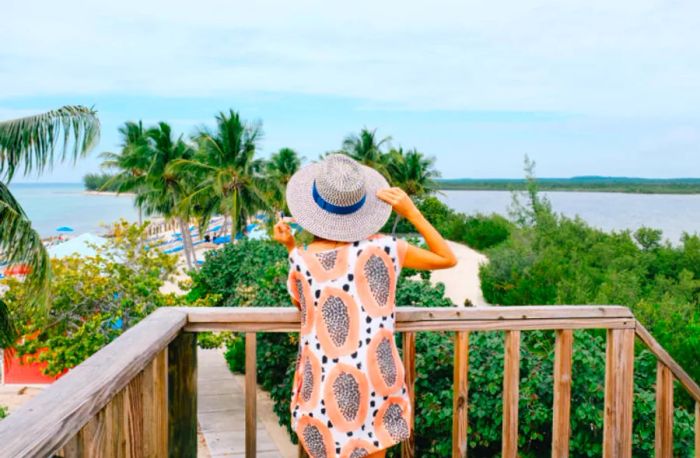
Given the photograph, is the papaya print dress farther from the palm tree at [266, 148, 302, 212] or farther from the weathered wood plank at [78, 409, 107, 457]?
the palm tree at [266, 148, 302, 212]

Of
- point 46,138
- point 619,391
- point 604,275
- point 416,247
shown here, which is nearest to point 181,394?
point 416,247

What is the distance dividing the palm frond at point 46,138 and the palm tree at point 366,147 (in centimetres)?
3114

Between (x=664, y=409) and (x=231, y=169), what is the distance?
1293 inches

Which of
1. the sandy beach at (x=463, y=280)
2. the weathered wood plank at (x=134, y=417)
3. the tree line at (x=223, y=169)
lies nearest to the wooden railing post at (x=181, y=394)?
the weathered wood plank at (x=134, y=417)

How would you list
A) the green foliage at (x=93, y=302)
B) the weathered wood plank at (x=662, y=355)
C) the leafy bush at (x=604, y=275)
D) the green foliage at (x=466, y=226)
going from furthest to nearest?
the green foliage at (x=466, y=226), the green foliage at (x=93, y=302), the leafy bush at (x=604, y=275), the weathered wood plank at (x=662, y=355)

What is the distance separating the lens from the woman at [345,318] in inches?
75.4

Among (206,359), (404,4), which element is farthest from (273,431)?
(404,4)

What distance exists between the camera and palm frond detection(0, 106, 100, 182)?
31.5ft

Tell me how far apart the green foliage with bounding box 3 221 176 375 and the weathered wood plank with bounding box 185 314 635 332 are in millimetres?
7198

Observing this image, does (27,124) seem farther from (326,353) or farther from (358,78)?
(358,78)

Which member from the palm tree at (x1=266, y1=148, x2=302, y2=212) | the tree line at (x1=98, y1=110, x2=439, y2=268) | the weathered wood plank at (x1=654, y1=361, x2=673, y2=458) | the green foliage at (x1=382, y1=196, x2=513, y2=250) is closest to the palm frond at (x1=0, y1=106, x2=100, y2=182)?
the weathered wood plank at (x1=654, y1=361, x2=673, y2=458)

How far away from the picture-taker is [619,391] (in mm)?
2520

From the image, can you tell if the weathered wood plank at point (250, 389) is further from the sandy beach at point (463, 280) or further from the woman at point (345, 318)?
the sandy beach at point (463, 280)

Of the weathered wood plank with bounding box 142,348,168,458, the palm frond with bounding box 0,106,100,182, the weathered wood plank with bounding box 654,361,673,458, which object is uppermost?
the palm frond with bounding box 0,106,100,182
